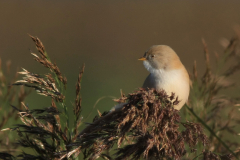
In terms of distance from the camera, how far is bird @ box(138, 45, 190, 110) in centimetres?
284

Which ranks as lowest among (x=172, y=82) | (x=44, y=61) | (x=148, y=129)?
(x=148, y=129)

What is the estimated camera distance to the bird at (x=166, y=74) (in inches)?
112

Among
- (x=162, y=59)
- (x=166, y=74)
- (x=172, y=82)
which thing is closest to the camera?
(x=172, y=82)

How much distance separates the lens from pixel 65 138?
2.15 meters

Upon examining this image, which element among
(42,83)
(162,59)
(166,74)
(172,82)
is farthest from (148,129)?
(162,59)

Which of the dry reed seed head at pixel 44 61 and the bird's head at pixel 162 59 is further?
the bird's head at pixel 162 59

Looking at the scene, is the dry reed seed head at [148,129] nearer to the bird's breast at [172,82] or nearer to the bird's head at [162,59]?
the bird's breast at [172,82]

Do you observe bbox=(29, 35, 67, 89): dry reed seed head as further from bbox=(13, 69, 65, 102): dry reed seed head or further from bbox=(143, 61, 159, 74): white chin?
bbox=(143, 61, 159, 74): white chin

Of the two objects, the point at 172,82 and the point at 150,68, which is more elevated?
the point at 150,68

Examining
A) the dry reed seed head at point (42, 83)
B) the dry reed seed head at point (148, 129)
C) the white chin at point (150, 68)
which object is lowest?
the dry reed seed head at point (148, 129)

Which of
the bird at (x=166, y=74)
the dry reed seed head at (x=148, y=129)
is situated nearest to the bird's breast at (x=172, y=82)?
the bird at (x=166, y=74)

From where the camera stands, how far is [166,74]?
9.80 ft

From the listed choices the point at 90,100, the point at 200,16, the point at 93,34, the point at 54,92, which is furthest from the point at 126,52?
the point at 54,92

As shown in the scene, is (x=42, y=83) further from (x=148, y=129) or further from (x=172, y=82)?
(x=172, y=82)
